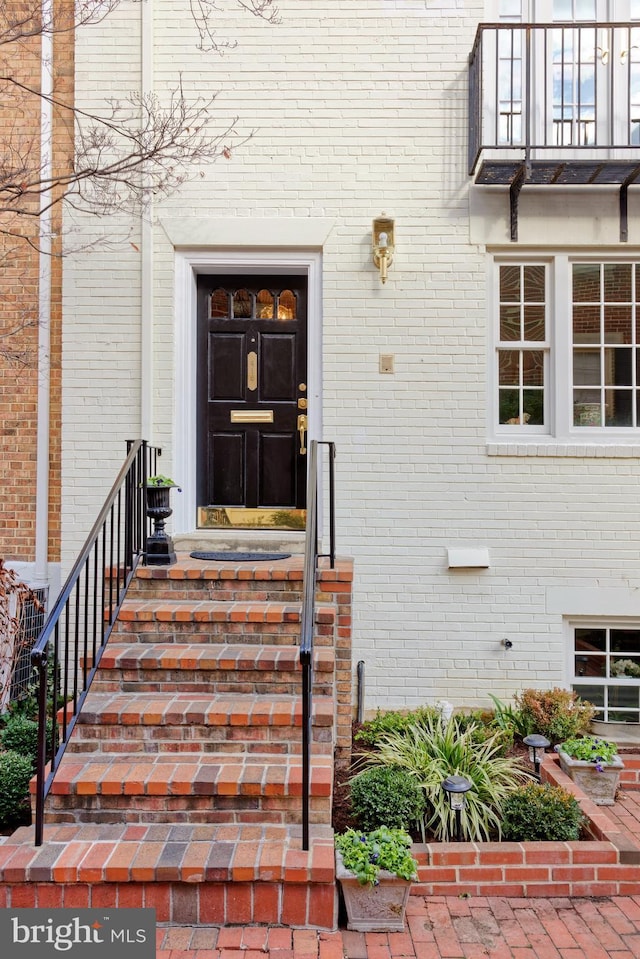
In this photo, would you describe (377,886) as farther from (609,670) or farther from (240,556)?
(609,670)

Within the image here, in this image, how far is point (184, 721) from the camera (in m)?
3.50

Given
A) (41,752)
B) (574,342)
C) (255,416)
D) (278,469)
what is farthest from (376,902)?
(574,342)

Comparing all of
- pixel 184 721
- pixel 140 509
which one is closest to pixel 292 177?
pixel 140 509

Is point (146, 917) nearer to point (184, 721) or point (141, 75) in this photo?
point (184, 721)

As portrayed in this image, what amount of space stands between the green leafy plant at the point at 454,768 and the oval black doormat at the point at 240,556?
1483 mm

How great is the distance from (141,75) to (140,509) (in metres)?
3.49

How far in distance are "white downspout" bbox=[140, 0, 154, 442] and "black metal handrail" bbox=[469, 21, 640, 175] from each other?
8.42ft

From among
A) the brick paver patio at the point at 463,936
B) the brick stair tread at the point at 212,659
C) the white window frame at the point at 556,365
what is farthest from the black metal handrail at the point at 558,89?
the brick paver patio at the point at 463,936

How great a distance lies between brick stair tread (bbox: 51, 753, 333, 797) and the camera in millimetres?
Answer: 3170

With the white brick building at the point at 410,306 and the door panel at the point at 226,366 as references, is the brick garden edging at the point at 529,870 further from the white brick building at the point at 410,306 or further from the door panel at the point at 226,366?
the door panel at the point at 226,366

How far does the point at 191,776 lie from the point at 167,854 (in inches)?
14.5

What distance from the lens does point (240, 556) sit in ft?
15.9

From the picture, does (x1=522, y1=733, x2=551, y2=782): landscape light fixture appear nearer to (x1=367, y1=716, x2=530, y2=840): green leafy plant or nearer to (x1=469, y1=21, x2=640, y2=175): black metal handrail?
(x1=367, y1=716, x2=530, y2=840): green leafy plant

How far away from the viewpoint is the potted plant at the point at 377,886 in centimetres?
284
